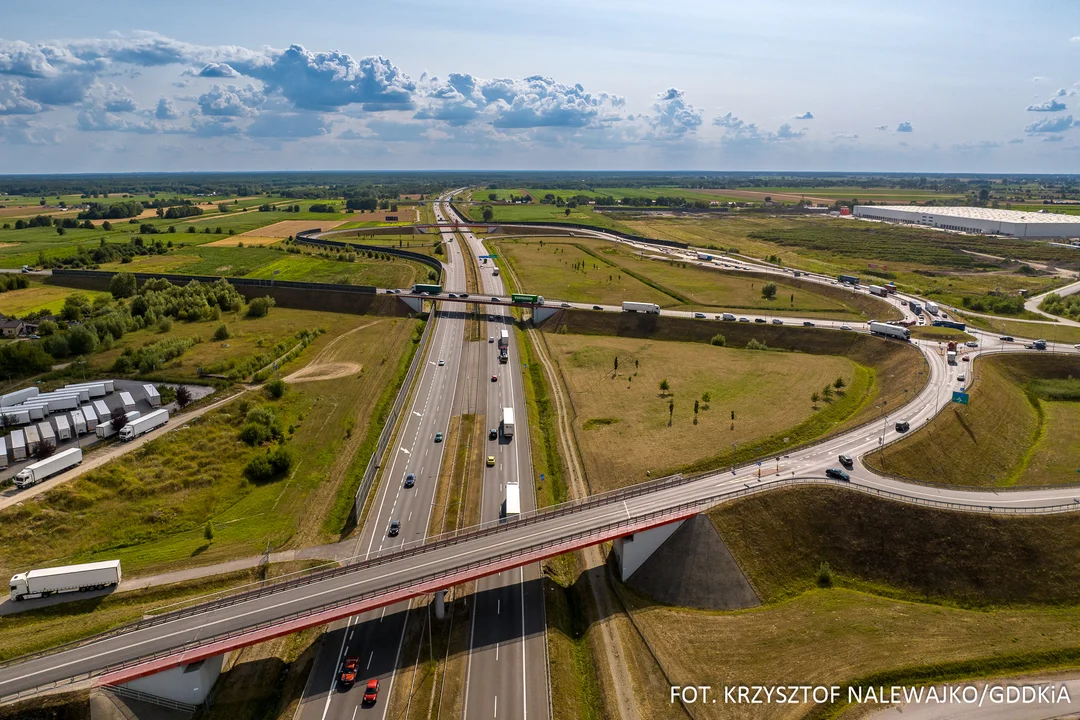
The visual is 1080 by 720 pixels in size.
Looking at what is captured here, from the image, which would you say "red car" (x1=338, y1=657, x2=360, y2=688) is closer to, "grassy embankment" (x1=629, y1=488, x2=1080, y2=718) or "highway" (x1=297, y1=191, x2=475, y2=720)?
"highway" (x1=297, y1=191, x2=475, y2=720)

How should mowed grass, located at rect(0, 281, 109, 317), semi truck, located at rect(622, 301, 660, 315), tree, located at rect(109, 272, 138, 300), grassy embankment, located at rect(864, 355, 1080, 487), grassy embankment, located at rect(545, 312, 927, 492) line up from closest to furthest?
grassy embankment, located at rect(864, 355, 1080, 487), grassy embankment, located at rect(545, 312, 927, 492), semi truck, located at rect(622, 301, 660, 315), mowed grass, located at rect(0, 281, 109, 317), tree, located at rect(109, 272, 138, 300)

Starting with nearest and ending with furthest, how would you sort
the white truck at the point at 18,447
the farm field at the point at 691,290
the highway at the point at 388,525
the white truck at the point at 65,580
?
the highway at the point at 388,525 → the white truck at the point at 65,580 → the white truck at the point at 18,447 → the farm field at the point at 691,290

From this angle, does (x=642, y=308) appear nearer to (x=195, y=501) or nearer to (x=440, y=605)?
(x=440, y=605)

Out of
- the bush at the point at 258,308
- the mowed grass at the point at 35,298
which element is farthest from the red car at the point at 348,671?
the mowed grass at the point at 35,298

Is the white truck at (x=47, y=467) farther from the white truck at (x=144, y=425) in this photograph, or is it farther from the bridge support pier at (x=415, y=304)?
the bridge support pier at (x=415, y=304)

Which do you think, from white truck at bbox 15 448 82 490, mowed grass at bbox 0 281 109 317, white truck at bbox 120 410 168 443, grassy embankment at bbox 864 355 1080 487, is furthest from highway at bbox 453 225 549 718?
mowed grass at bbox 0 281 109 317
